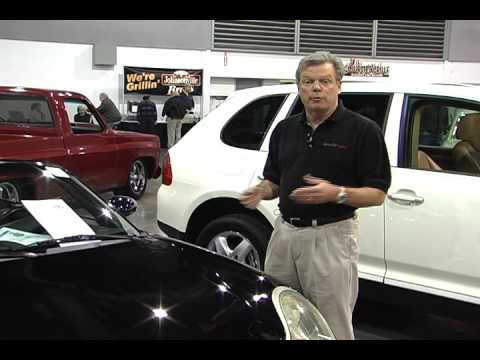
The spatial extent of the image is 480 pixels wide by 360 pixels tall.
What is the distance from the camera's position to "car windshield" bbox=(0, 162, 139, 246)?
2.77 metres

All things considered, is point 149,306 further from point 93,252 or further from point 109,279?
point 93,252

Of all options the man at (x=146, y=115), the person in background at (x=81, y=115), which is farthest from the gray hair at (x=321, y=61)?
the man at (x=146, y=115)

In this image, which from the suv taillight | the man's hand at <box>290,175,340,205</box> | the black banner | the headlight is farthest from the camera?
the black banner

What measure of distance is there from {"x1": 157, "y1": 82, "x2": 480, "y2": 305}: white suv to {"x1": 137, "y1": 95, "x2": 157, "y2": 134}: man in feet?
36.0

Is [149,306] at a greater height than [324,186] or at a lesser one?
lesser

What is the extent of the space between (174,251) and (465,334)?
225 cm

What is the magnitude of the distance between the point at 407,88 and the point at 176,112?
12007 millimetres

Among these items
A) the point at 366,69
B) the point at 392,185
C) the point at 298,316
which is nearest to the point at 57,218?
the point at 298,316

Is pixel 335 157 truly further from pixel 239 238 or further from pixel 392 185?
pixel 239 238

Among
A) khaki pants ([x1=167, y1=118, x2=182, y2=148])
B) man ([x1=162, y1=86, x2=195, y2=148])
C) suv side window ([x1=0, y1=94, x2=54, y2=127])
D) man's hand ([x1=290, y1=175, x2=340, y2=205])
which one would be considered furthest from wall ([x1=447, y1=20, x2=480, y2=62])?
man's hand ([x1=290, y1=175, x2=340, y2=205])

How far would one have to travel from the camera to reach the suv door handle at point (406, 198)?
133 inches

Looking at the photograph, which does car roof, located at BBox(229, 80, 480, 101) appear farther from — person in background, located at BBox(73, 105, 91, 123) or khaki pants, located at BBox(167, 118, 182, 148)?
khaki pants, located at BBox(167, 118, 182, 148)
